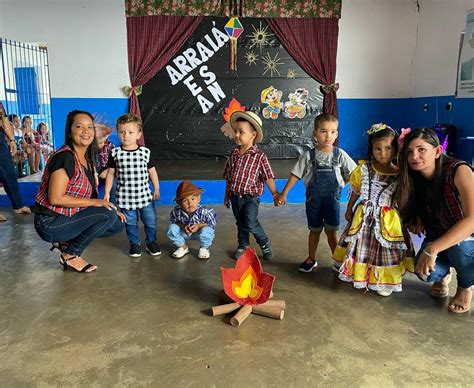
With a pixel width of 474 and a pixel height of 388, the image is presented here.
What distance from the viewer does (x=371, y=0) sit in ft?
21.8

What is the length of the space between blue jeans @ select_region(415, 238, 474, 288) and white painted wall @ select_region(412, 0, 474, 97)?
4208mm

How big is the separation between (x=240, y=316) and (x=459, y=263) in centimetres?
111

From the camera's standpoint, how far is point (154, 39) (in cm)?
632

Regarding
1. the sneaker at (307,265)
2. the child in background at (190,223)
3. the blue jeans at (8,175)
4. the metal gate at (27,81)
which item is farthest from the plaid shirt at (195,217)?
the metal gate at (27,81)

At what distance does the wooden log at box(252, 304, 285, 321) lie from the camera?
2076 mm

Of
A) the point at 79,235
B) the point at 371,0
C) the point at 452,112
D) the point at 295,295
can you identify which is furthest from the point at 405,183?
the point at 371,0

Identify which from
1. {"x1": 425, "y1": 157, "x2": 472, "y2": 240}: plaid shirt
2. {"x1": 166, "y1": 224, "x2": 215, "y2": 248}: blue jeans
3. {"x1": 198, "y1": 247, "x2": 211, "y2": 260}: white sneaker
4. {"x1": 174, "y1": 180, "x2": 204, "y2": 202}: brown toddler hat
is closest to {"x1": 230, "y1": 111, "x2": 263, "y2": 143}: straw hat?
{"x1": 174, "y1": 180, "x2": 204, "y2": 202}: brown toddler hat

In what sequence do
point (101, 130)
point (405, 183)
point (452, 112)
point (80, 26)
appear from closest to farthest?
point (405, 183) < point (101, 130) < point (452, 112) < point (80, 26)

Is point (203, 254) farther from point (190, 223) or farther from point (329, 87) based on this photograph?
point (329, 87)

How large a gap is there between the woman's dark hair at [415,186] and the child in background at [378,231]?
0.07 metres

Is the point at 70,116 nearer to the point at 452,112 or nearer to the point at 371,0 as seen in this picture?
the point at 452,112

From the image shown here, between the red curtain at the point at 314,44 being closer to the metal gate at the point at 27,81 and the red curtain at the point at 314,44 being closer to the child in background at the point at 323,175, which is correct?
the metal gate at the point at 27,81

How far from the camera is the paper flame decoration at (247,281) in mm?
2127

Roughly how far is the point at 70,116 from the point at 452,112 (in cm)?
496
